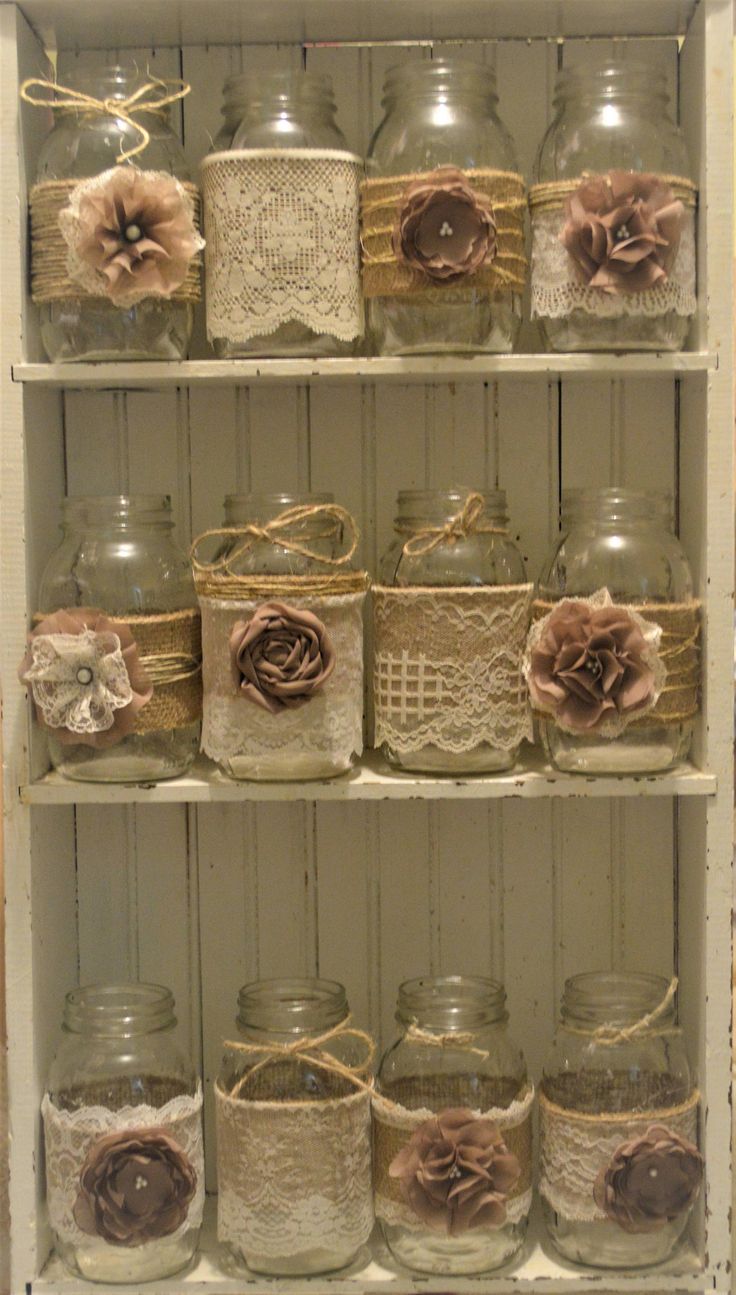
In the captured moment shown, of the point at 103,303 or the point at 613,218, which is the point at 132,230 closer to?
the point at 103,303

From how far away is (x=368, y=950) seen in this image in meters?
1.37

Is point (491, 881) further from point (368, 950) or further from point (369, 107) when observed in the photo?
point (369, 107)

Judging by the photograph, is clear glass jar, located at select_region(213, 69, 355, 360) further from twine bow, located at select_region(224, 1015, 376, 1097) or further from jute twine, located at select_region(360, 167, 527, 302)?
twine bow, located at select_region(224, 1015, 376, 1097)

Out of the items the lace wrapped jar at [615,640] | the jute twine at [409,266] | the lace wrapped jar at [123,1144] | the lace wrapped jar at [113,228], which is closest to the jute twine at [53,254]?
the lace wrapped jar at [113,228]

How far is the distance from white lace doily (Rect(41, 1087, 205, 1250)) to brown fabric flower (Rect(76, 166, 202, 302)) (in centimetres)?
63

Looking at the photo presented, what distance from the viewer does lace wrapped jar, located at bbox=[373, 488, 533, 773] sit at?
3.80 feet

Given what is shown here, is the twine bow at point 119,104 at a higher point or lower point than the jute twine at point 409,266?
A: higher

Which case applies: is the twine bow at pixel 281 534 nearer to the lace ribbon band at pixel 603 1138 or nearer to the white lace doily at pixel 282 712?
the white lace doily at pixel 282 712

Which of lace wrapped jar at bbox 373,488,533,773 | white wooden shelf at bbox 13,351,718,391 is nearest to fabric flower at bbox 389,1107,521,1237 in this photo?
lace wrapped jar at bbox 373,488,533,773

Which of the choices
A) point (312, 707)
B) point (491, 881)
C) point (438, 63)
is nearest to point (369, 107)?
point (438, 63)

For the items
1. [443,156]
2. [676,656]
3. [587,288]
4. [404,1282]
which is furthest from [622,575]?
[404,1282]

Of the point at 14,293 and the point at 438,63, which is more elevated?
the point at 438,63

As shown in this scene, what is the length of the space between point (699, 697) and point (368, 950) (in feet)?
1.33

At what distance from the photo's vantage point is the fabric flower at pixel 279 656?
1102mm
